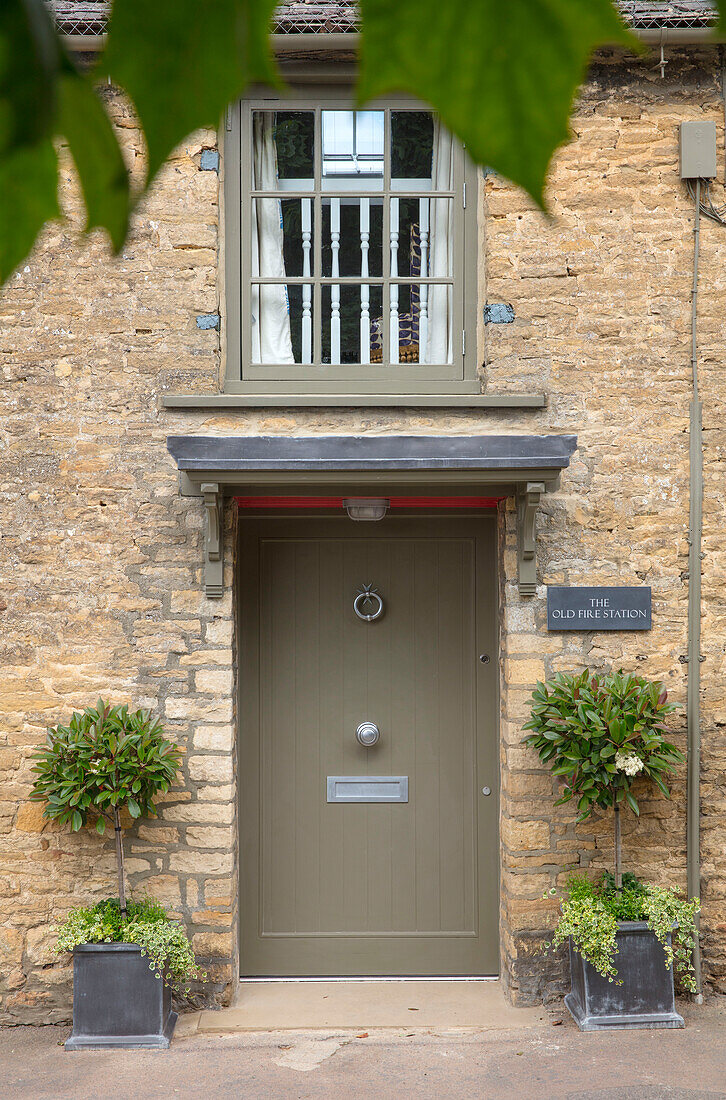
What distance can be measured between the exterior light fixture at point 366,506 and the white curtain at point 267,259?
764 mm

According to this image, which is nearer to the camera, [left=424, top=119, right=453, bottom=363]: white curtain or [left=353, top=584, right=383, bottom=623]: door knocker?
[left=424, top=119, right=453, bottom=363]: white curtain

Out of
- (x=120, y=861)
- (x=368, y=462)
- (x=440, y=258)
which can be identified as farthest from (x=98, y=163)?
(x=440, y=258)

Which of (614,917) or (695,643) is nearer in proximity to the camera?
(614,917)

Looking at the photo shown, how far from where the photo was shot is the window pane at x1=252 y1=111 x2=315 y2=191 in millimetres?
4789

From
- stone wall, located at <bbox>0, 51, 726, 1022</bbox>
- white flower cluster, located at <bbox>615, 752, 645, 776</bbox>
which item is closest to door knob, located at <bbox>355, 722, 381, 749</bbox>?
stone wall, located at <bbox>0, 51, 726, 1022</bbox>

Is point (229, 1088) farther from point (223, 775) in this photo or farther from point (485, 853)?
point (485, 853)

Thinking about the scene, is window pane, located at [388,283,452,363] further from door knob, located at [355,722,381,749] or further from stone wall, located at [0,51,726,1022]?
door knob, located at [355,722,381,749]

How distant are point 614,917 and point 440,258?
10.4 feet

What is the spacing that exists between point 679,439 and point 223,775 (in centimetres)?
268

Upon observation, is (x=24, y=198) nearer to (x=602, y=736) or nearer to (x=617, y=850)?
(x=602, y=736)

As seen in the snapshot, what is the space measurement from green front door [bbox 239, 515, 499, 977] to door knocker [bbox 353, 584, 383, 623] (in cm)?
1

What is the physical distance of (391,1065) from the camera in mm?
4211

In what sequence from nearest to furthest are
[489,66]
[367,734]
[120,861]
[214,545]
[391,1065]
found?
1. [489,66]
2. [391,1065]
3. [120,861]
4. [214,545]
5. [367,734]

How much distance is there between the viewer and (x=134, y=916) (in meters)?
4.44
